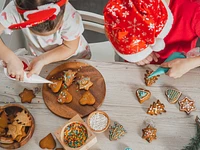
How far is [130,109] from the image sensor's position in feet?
3.08

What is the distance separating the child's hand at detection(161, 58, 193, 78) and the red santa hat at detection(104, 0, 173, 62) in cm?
10

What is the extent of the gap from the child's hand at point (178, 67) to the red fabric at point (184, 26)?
15 cm

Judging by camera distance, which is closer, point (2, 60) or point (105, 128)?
point (105, 128)

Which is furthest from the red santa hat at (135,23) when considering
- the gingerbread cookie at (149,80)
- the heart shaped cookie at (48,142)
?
the heart shaped cookie at (48,142)

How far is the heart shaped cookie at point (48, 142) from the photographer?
0.89 metres

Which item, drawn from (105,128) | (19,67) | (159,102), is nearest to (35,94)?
(19,67)

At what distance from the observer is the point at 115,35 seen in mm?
852

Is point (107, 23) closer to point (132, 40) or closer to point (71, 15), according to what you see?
point (132, 40)

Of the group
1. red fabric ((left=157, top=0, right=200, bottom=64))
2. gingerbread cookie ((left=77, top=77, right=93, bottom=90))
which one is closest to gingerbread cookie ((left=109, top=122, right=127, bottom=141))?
gingerbread cookie ((left=77, top=77, right=93, bottom=90))

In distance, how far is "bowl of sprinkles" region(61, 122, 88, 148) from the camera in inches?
34.2

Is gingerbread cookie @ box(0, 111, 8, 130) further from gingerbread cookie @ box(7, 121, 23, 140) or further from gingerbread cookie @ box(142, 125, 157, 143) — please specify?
gingerbread cookie @ box(142, 125, 157, 143)

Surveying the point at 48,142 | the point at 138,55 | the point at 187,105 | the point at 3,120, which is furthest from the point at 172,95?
the point at 3,120

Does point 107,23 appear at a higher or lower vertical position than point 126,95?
higher

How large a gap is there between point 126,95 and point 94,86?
0.10 metres
